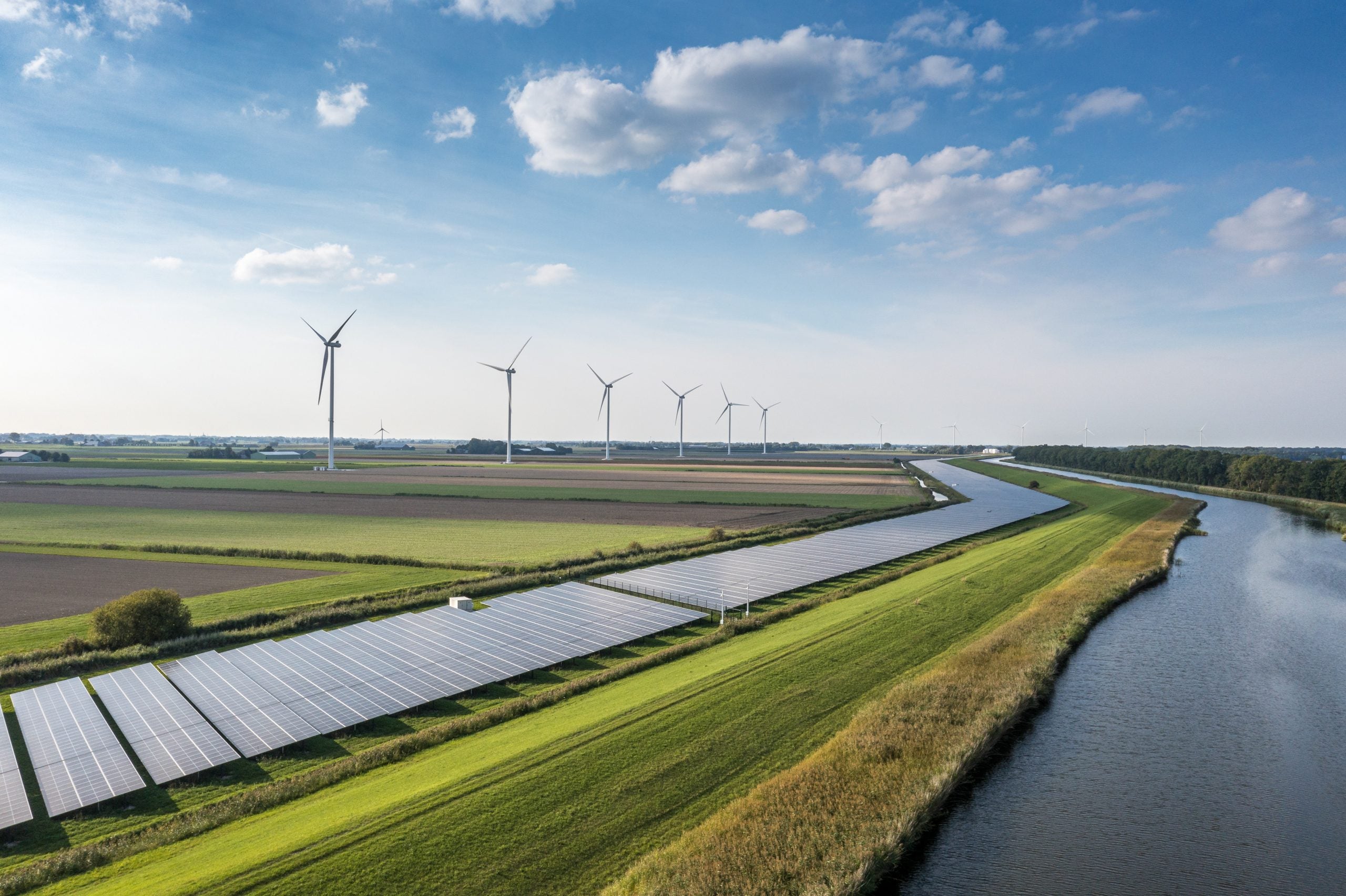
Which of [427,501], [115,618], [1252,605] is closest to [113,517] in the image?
[427,501]

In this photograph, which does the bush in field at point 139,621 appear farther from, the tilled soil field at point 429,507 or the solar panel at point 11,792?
the tilled soil field at point 429,507

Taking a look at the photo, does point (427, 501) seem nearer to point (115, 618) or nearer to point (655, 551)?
point (655, 551)

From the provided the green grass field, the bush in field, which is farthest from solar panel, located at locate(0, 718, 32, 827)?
the green grass field

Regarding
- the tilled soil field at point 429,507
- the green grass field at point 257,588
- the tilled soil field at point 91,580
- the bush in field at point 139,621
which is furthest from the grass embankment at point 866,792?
the tilled soil field at point 429,507

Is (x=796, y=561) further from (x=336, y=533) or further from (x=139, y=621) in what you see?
(x=336, y=533)

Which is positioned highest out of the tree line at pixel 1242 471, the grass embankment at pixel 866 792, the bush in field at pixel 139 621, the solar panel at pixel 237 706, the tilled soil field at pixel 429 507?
the tree line at pixel 1242 471

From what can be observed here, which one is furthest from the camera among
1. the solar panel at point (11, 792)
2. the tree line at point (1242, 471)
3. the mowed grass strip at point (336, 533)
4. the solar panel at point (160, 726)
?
the tree line at point (1242, 471)

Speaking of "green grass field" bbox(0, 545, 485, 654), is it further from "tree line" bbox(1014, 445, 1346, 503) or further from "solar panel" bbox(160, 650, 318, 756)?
"tree line" bbox(1014, 445, 1346, 503)
